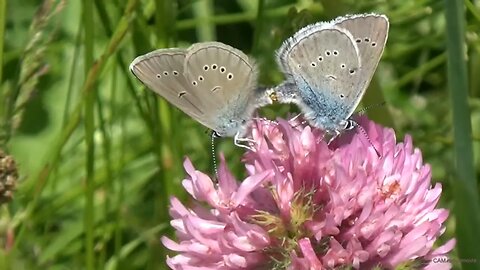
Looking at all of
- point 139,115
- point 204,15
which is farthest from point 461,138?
point 204,15

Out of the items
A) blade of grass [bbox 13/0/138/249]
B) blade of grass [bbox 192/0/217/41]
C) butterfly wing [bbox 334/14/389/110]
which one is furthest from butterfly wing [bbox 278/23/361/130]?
blade of grass [bbox 192/0/217/41]

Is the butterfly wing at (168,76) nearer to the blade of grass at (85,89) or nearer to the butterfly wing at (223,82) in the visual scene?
the butterfly wing at (223,82)

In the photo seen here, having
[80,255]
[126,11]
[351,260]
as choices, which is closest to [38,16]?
[126,11]

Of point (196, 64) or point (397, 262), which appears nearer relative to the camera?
point (397, 262)

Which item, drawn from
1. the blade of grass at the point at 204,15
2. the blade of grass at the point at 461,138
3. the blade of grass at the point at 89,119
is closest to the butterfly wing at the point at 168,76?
the blade of grass at the point at 89,119

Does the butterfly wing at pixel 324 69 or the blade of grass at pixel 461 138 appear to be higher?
the butterfly wing at pixel 324 69

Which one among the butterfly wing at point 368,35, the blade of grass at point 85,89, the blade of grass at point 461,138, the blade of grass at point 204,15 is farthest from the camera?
the blade of grass at point 204,15

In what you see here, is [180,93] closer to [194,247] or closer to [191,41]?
[194,247]
